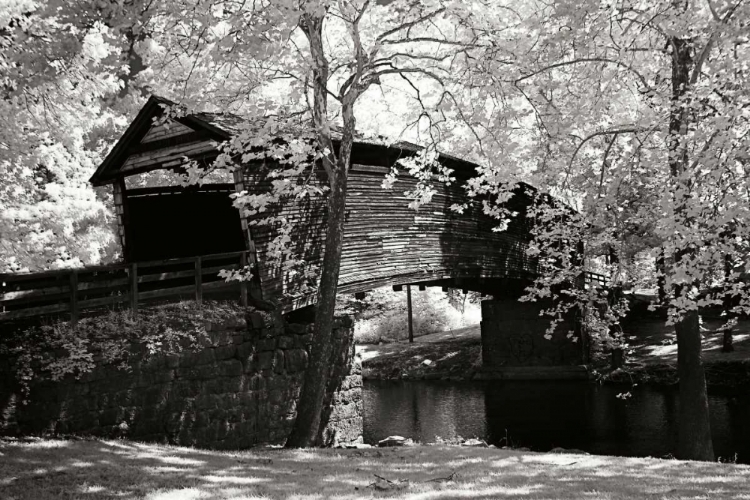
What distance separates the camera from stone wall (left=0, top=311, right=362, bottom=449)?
8906mm

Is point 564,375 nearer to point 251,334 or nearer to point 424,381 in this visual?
point 424,381

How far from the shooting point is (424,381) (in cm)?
2483

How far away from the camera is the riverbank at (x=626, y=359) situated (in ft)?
66.2

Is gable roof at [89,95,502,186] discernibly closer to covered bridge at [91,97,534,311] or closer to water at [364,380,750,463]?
covered bridge at [91,97,534,311]

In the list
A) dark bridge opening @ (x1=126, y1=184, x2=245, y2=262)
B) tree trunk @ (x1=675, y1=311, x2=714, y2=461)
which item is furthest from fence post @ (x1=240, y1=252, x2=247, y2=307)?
tree trunk @ (x1=675, y1=311, x2=714, y2=461)

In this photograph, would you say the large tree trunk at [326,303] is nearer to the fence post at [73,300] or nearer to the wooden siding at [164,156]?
the wooden siding at [164,156]

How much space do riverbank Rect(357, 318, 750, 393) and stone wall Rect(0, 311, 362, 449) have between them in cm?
873

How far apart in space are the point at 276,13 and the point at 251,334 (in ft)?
21.0

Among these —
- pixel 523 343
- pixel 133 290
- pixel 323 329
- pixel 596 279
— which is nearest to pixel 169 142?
pixel 133 290

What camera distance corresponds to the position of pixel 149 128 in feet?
41.7

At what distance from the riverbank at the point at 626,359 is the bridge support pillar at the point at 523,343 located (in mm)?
725

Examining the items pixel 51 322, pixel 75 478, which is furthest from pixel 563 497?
pixel 51 322

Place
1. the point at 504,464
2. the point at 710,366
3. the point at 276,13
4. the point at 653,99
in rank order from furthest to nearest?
the point at 710,366, the point at 653,99, the point at 504,464, the point at 276,13

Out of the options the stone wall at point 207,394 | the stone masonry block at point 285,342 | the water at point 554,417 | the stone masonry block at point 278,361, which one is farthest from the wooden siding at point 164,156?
the water at point 554,417
